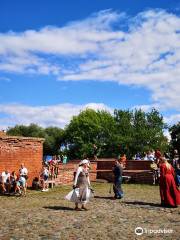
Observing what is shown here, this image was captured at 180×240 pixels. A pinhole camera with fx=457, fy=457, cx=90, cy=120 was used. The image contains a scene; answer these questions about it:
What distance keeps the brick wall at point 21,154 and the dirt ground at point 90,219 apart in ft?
14.6

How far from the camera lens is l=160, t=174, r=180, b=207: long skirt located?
16.5 m

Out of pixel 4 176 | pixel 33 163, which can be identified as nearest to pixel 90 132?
pixel 33 163

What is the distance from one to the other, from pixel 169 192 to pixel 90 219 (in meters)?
3.98

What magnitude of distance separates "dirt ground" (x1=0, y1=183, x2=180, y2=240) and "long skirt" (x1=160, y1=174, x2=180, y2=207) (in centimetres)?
35

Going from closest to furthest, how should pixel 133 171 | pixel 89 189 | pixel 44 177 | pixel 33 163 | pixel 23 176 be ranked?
1. pixel 89 189
2. pixel 23 176
3. pixel 44 177
4. pixel 33 163
5. pixel 133 171

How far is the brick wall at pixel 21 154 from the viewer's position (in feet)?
82.1

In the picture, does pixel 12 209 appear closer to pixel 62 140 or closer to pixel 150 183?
pixel 150 183

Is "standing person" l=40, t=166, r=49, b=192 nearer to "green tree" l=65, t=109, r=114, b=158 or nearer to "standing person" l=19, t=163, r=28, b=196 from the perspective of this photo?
"standing person" l=19, t=163, r=28, b=196

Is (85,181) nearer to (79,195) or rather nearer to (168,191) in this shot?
(79,195)

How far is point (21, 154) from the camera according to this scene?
25.9m

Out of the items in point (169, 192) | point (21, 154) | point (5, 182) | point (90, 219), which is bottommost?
point (90, 219)

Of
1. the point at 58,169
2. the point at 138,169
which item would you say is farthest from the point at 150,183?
the point at 58,169

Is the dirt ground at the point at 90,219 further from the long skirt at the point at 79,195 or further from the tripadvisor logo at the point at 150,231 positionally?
the long skirt at the point at 79,195

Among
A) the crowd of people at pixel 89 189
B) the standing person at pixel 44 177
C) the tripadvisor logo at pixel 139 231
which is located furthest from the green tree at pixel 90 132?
the tripadvisor logo at pixel 139 231
